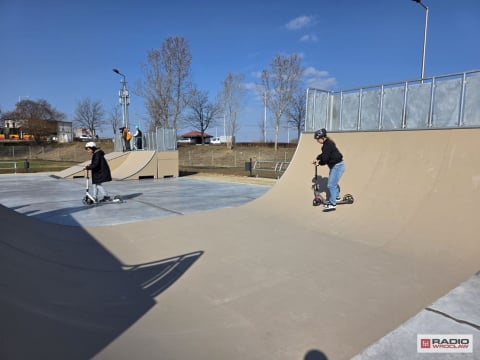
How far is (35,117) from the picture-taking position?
5628 centimetres

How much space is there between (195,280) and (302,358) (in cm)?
195

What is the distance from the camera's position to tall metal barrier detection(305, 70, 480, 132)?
24.1 feet

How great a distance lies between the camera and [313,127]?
1069 centimetres

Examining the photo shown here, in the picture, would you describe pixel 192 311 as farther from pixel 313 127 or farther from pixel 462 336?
pixel 313 127

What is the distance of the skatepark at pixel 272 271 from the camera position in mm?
2732

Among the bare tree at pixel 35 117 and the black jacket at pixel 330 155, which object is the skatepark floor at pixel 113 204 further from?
the bare tree at pixel 35 117

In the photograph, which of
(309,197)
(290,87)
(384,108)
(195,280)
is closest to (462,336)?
(195,280)

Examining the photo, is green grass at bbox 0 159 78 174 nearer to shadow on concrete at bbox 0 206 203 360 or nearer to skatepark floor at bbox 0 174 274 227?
skatepark floor at bbox 0 174 274 227

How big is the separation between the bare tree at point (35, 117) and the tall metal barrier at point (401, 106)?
5796 cm

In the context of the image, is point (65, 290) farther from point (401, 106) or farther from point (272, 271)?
point (401, 106)

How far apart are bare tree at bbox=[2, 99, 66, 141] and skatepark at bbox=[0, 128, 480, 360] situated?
180 ft

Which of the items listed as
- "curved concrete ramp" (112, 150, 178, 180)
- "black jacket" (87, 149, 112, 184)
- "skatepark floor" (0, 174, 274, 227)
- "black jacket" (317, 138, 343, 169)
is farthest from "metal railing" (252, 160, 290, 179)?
"black jacket" (87, 149, 112, 184)

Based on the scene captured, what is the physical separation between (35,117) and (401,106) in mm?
64005

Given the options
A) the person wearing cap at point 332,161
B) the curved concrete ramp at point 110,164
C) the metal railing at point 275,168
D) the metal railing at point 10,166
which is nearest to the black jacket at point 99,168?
the person wearing cap at point 332,161
